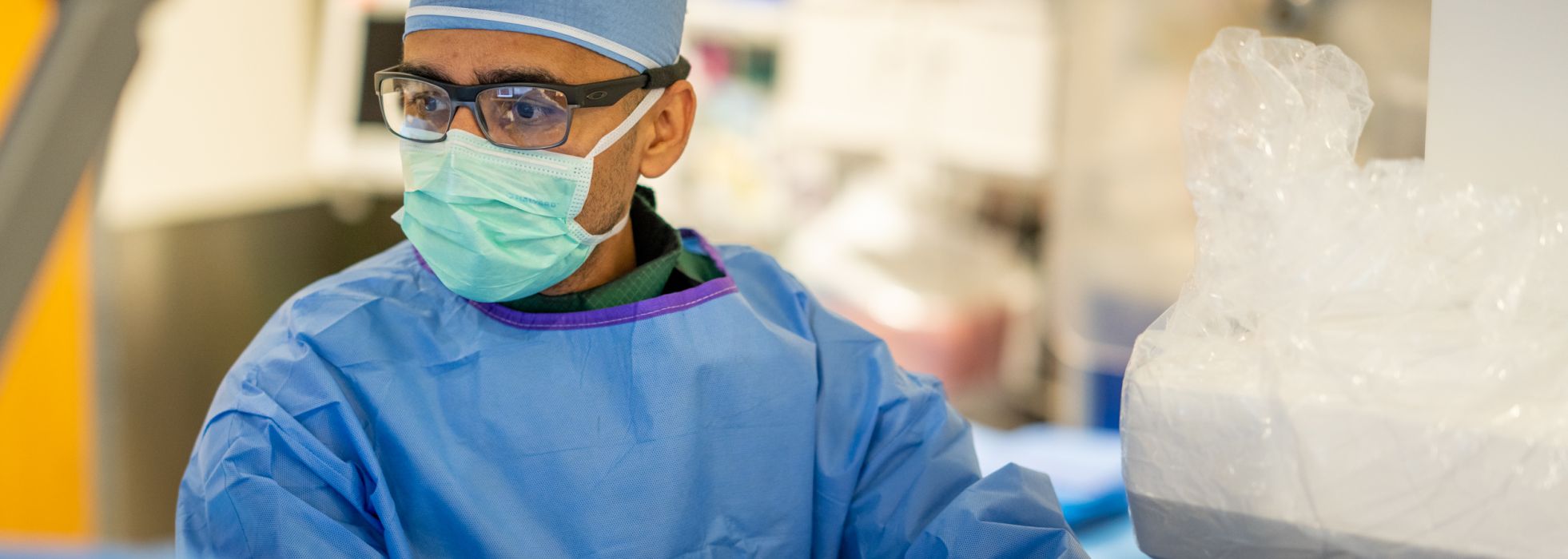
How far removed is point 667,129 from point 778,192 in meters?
2.44

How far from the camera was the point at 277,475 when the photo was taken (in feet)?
3.56

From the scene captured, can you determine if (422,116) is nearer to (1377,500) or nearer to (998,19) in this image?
(1377,500)

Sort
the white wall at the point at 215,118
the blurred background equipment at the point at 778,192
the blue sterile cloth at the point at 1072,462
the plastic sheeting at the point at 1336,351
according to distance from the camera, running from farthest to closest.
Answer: the white wall at the point at 215,118
the blurred background equipment at the point at 778,192
the blue sterile cloth at the point at 1072,462
the plastic sheeting at the point at 1336,351

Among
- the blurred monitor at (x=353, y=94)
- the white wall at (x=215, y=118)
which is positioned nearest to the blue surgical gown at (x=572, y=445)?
the white wall at (x=215, y=118)

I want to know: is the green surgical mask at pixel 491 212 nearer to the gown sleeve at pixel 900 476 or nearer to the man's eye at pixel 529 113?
the man's eye at pixel 529 113

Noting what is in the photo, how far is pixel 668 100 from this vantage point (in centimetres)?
146

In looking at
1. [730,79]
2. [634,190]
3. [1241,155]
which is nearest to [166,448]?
[730,79]

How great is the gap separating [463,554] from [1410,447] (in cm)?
86

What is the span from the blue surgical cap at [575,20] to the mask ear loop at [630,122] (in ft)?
0.12

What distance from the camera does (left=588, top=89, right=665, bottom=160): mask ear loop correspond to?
1.32 meters

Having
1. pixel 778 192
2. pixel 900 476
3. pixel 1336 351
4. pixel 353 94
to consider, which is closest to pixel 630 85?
pixel 900 476

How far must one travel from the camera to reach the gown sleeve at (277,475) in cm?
105

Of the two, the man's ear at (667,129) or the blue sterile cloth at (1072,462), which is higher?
the man's ear at (667,129)

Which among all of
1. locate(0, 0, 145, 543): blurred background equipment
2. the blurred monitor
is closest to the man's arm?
locate(0, 0, 145, 543): blurred background equipment
